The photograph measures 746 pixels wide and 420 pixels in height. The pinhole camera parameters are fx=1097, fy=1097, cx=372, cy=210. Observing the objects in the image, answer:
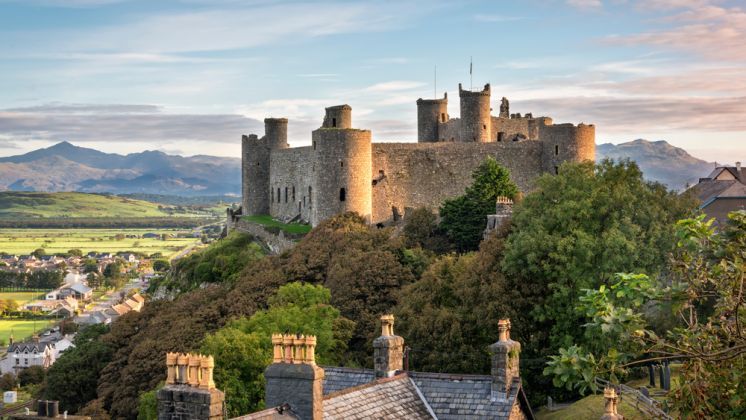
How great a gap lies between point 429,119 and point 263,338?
33.5m

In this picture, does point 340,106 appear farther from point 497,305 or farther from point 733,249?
point 733,249

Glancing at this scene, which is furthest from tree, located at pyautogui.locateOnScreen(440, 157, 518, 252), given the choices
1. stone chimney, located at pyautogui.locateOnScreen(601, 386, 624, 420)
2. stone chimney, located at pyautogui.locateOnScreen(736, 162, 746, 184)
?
stone chimney, located at pyautogui.locateOnScreen(736, 162, 746, 184)

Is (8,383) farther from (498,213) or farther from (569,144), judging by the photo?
(498,213)

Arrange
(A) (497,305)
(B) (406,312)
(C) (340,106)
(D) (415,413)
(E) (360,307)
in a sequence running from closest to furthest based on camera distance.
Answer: (D) (415,413), (A) (497,305), (B) (406,312), (E) (360,307), (C) (340,106)

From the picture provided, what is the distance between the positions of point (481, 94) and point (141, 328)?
24234 mm

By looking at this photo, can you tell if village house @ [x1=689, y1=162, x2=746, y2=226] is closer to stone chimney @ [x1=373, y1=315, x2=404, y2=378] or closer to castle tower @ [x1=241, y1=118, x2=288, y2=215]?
castle tower @ [x1=241, y1=118, x2=288, y2=215]

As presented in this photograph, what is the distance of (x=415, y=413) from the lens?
2133cm

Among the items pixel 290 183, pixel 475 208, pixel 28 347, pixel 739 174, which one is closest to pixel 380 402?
pixel 475 208

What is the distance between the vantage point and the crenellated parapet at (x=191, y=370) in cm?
1561

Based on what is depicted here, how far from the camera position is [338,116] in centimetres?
6381

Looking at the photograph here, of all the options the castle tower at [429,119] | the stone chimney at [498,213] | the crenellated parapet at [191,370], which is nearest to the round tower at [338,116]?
the castle tower at [429,119]

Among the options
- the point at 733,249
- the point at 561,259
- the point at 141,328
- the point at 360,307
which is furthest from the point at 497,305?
the point at 141,328

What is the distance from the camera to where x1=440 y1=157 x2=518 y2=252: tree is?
2112 inches

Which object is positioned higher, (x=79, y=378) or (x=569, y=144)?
(x=569, y=144)
